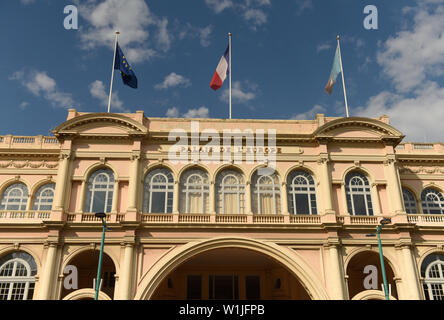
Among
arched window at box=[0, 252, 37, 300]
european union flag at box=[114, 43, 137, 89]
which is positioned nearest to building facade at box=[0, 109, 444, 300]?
arched window at box=[0, 252, 37, 300]

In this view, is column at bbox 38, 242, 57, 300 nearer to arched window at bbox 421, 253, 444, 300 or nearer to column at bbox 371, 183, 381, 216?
column at bbox 371, 183, 381, 216

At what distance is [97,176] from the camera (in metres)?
30.1

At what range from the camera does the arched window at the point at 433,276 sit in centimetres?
2777

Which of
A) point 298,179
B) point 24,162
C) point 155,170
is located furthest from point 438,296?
point 24,162

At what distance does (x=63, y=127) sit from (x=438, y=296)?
28756 millimetres

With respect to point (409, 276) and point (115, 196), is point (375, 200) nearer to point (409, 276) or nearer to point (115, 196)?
point (409, 276)

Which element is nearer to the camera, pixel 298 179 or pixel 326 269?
pixel 326 269

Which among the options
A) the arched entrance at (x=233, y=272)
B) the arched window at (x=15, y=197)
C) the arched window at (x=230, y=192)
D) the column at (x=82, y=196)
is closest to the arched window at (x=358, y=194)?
the arched entrance at (x=233, y=272)

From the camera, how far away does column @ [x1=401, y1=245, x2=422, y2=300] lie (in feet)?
88.5

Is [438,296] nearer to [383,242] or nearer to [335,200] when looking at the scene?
[383,242]

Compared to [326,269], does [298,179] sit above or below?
above
